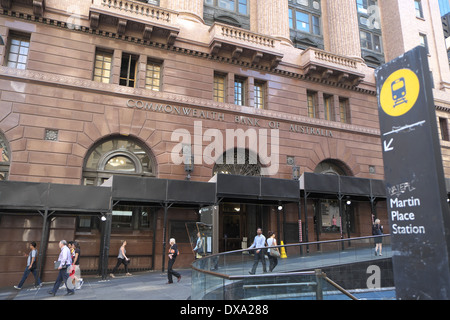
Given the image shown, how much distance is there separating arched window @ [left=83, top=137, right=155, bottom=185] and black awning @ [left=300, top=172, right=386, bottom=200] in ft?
30.5

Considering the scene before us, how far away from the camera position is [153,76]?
20.3 metres

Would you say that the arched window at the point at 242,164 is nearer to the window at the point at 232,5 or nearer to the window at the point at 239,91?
the window at the point at 239,91

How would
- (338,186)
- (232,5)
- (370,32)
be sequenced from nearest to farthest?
(338,186) < (232,5) < (370,32)

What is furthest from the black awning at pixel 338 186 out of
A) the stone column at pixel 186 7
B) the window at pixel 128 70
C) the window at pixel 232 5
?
the window at pixel 232 5

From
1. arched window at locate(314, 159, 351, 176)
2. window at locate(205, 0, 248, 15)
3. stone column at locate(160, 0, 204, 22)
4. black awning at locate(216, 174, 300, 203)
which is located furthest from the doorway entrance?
window at locate(205, 0, 248, 15)

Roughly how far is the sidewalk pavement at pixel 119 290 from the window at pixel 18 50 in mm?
10852

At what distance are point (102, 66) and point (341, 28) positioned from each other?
19.0 meters

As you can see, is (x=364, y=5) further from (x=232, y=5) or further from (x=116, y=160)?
(x=116, y=160)

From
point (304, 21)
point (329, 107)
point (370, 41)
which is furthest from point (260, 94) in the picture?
point (370, 41)

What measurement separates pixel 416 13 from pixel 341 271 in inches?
1161

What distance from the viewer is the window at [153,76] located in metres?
20.1

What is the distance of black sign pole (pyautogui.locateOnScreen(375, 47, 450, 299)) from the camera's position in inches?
197

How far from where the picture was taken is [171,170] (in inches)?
743

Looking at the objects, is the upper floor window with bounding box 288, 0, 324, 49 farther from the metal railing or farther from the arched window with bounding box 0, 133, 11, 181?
the arched window with bounding box 0, 133, 11, 181
